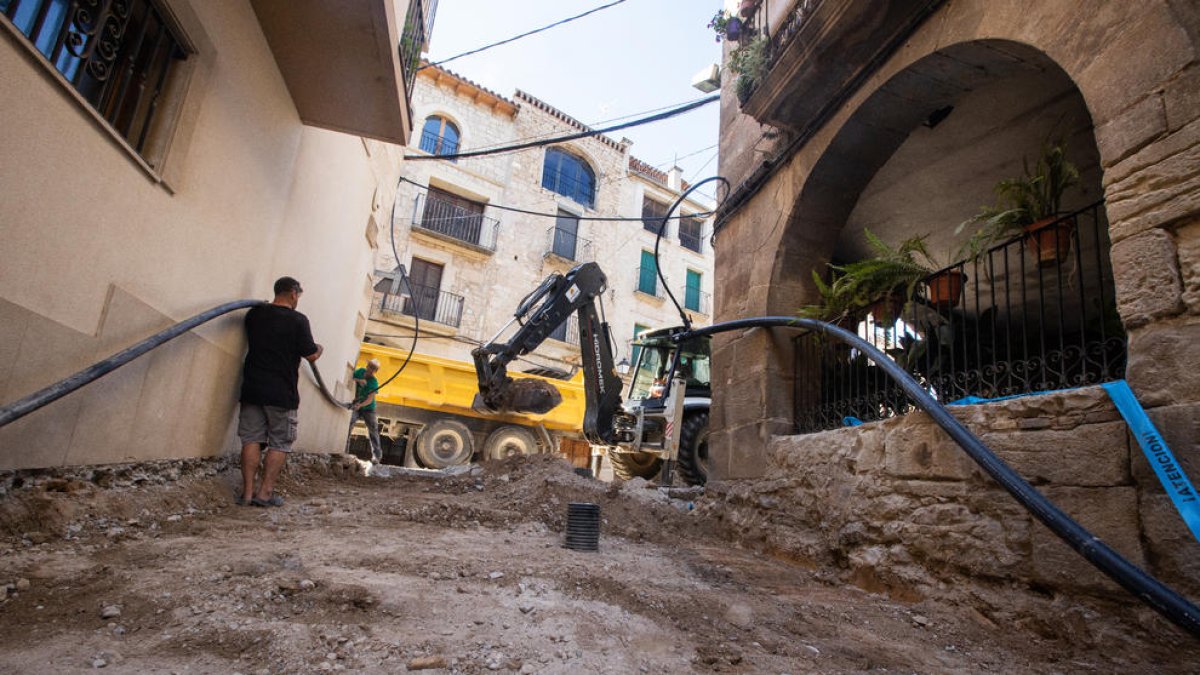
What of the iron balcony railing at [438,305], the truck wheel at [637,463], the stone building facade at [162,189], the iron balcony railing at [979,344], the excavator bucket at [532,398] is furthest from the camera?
the iron balcony railing at [438,305]

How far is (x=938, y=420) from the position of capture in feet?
8.35

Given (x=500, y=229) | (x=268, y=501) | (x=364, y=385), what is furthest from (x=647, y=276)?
(x=268, y=501)

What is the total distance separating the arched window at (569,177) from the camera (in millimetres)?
20203

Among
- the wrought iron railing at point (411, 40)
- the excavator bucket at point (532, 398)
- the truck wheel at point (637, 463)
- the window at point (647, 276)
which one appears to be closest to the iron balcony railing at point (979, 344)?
the wrought iron railing at point (411, 40)

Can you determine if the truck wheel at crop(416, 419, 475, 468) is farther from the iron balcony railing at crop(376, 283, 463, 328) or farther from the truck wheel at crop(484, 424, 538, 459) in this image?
the iron balcony railing at crop(376, 283, 463, 328)

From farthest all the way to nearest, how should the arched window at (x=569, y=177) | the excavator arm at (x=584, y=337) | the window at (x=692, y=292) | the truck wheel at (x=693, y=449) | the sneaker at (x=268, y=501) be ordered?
the window at (x=692, y=292)
the arched window at (x=569, y=177)
the truck wheel at (x=693, y=449)
the excavator arm at (x=584, y=337)
the sneaker at (x=268, y=501)

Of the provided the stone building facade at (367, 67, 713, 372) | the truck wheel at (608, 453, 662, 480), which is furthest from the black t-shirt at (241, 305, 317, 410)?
the stone building facade at (367, 67, 713, 372)

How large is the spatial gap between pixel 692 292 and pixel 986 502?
21.1 meters

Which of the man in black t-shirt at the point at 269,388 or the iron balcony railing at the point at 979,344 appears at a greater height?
the iron balcony railing at the point at 979,344

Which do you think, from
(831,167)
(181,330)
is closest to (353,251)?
(181,330)

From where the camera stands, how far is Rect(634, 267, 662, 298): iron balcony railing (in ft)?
70.2

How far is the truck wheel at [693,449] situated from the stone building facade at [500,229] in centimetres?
778

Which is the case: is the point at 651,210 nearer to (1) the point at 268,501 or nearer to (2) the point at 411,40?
(2) the point at 411,40

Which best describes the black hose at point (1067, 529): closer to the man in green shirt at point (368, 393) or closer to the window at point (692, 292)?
the man in green shirt at point (368, 393)
